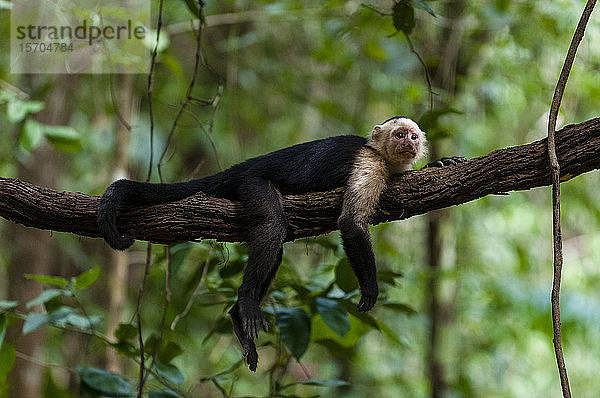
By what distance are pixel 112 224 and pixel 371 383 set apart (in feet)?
12.1

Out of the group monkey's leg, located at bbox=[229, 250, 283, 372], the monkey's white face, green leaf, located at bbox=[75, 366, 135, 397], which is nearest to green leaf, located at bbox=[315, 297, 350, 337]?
monkey's leg, located at bbox=[229, 250, 283, 372]

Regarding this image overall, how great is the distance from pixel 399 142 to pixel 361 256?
0.72m

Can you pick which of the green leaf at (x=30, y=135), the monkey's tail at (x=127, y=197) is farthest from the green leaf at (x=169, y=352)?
the green leaf at (x=30, y=135)

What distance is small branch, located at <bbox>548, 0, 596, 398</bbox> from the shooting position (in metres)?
1.85

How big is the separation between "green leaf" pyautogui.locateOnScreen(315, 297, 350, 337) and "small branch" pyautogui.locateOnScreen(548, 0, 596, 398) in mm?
1081

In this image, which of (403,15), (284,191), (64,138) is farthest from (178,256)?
(403,15)

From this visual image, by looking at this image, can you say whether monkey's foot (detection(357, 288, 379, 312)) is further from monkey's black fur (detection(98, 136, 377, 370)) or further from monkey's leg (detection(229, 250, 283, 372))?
monkey's leg (detection(229, 250, 283, 372))

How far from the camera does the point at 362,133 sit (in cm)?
603

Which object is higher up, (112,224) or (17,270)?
(17,270)

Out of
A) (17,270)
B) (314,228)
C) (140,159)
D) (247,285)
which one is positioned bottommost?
(247,285)

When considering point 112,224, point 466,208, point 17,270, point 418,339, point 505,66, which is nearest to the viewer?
point 112,224

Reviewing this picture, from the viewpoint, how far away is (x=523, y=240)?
6352mm

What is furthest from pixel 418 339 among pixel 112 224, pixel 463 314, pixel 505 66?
pixel 112 224

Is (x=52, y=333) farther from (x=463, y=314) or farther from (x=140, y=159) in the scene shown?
(x=463, y=314)
